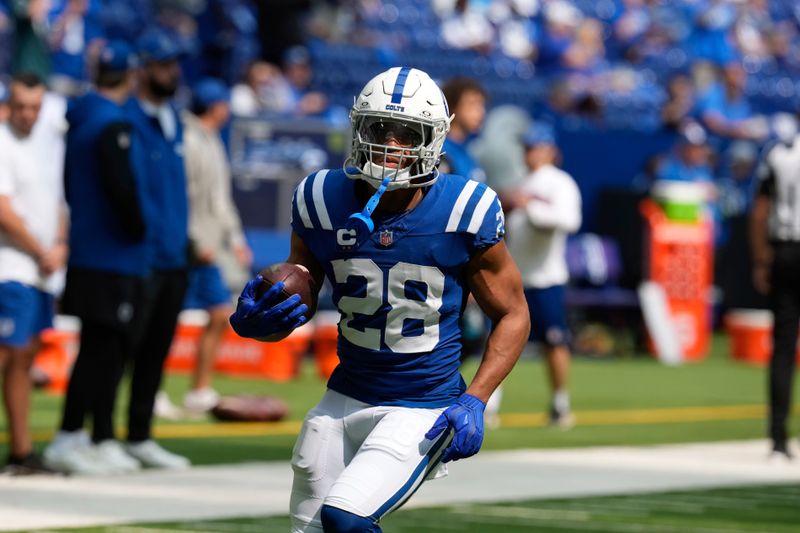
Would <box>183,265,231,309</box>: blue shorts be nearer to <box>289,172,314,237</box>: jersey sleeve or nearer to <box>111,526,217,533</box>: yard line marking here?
<box>111,526,217,533</box>: yard line marking

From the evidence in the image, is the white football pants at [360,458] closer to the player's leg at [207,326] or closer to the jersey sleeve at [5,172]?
the jersey sleeve at [5,172]

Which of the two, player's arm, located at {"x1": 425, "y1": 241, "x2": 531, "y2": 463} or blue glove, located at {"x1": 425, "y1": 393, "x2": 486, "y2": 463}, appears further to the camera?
player's arm, located at {"x1": 425, "y1": 241, "x2": 531, "y2": 463}

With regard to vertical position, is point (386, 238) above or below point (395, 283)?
above

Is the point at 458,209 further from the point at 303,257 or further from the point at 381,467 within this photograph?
the point at 381,467

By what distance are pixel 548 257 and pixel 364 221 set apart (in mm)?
6492

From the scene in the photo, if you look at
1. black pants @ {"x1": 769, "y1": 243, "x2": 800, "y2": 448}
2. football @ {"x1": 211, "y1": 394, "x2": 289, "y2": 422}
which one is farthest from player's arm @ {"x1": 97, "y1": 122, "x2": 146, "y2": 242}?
black pants @ {"x1": 769, "y1": 243, "x2": 800, "y2": 448}

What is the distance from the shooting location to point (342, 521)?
4.50 meters

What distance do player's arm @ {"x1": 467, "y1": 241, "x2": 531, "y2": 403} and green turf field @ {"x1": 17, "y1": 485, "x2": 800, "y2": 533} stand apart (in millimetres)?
2060

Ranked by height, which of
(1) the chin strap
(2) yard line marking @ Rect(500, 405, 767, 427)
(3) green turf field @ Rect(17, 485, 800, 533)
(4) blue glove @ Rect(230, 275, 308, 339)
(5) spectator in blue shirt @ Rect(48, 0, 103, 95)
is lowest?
(3) green turf field @ Rect(17, 485, 800, 533)

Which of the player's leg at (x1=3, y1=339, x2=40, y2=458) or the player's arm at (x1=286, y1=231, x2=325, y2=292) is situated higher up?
the player's arm at (x1=286, y1=231, x2=325, y2=292)

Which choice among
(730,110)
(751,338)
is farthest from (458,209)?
(730,110)

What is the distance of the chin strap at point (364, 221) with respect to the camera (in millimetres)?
4738

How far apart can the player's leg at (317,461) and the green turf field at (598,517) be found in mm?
1937

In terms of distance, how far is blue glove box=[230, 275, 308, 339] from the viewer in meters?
4.70
